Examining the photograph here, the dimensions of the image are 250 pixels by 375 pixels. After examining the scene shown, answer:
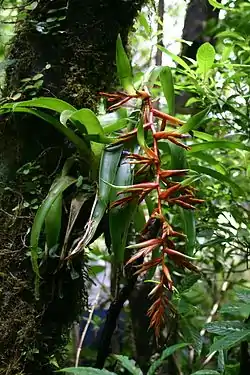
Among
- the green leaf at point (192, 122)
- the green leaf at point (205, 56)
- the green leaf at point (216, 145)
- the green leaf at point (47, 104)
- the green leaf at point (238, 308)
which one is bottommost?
the green leaf at point (238, 308)

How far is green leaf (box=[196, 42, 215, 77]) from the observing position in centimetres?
108

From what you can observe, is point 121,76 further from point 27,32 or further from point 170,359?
point 170,359

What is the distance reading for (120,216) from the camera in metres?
0.86

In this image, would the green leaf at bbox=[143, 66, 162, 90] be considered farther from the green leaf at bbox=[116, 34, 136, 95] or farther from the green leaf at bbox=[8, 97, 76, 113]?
the green leaf at bbox=[8, 97, 76, 113]

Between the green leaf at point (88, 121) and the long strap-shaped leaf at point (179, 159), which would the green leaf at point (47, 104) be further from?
the long strap-shaped leaf at point (179, 159)

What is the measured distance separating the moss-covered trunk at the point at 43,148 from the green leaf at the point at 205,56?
8.0 inches

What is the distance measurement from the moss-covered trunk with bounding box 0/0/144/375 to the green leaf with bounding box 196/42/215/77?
0.67 ft

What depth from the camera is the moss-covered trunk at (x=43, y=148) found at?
963 millimetres

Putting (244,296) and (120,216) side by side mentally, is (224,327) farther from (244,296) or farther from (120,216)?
(120,216)

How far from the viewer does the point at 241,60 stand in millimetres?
1236

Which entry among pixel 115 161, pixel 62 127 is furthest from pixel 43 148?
pixel 115 161

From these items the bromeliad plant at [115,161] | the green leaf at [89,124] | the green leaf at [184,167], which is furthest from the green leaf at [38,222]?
the green leaf at [184,167]

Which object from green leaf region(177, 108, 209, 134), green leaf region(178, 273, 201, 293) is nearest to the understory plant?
green leaf region(177, 108, 209, 134)

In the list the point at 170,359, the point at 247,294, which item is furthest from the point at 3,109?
the point at 170,359
